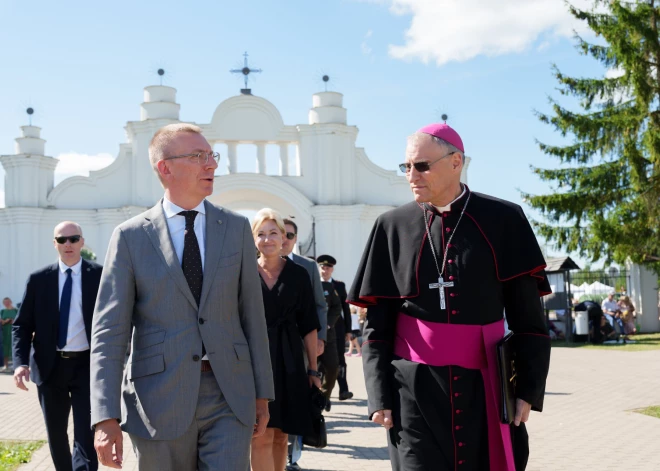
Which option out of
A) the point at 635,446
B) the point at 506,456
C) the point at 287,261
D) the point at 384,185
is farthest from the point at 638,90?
the point at 506,456

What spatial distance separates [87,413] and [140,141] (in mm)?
25767

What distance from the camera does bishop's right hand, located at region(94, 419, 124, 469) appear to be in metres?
3.55

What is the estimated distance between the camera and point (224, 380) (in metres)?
3.71

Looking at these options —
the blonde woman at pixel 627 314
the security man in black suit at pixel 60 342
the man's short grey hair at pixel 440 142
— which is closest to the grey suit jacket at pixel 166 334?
the man's short grey hair at pixel 440 142

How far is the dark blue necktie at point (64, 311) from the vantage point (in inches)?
254

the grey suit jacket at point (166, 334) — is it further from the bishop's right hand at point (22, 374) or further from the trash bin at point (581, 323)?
the trash bin at point (581, 323)

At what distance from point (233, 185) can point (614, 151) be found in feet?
41.4

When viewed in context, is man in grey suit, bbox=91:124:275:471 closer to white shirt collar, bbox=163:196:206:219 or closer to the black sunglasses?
white shirt collar, bbox=163:196:206:219

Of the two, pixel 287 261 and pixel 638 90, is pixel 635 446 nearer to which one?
pixel 287 261

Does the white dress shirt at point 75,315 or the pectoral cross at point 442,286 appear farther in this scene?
the white dress shirt at point 75,315

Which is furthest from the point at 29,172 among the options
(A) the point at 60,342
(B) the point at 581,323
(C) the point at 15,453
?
(A) the point at 60,342

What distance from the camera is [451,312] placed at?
13.0 feet

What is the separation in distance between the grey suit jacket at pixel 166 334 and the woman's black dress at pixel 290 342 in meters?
2.07

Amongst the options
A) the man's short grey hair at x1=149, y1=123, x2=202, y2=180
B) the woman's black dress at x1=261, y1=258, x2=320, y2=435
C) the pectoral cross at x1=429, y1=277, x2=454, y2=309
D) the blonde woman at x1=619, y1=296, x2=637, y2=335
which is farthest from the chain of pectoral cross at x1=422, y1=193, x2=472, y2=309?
the blonde woman at x1=619, y1=296, x2=637, y2=335
